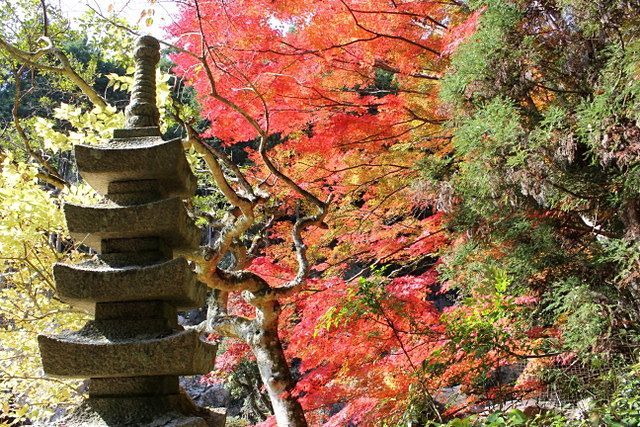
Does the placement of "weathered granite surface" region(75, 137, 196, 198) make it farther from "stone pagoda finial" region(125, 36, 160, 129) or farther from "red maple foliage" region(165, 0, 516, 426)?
"red maple foliage" region(165, 0, 516, 426)

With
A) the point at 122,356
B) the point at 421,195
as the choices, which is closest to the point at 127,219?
the point at 122,356

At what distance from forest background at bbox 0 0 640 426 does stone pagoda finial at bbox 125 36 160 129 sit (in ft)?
4.57

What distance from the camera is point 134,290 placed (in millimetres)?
3119

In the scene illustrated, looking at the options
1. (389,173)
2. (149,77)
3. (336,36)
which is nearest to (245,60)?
(336,36)

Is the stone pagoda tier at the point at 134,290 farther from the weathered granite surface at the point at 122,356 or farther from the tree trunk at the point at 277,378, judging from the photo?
the tree trunk at the point at 277,378

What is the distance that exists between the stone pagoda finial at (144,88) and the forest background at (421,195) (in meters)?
1.39

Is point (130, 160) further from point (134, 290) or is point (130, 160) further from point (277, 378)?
point (277, 378)

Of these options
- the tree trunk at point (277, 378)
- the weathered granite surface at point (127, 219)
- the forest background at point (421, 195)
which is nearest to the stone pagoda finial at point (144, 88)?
the weathered granite surface at point (127, 219)

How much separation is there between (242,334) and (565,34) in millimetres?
5318

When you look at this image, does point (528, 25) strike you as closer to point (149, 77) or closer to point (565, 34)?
point (565, 34)

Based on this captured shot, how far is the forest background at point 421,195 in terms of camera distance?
15.4 ft

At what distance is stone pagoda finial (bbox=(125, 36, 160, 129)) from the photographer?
3627 mm

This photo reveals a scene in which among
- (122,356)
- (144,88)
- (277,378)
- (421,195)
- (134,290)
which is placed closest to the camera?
(122,356)

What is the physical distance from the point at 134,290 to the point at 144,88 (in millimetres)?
1445
